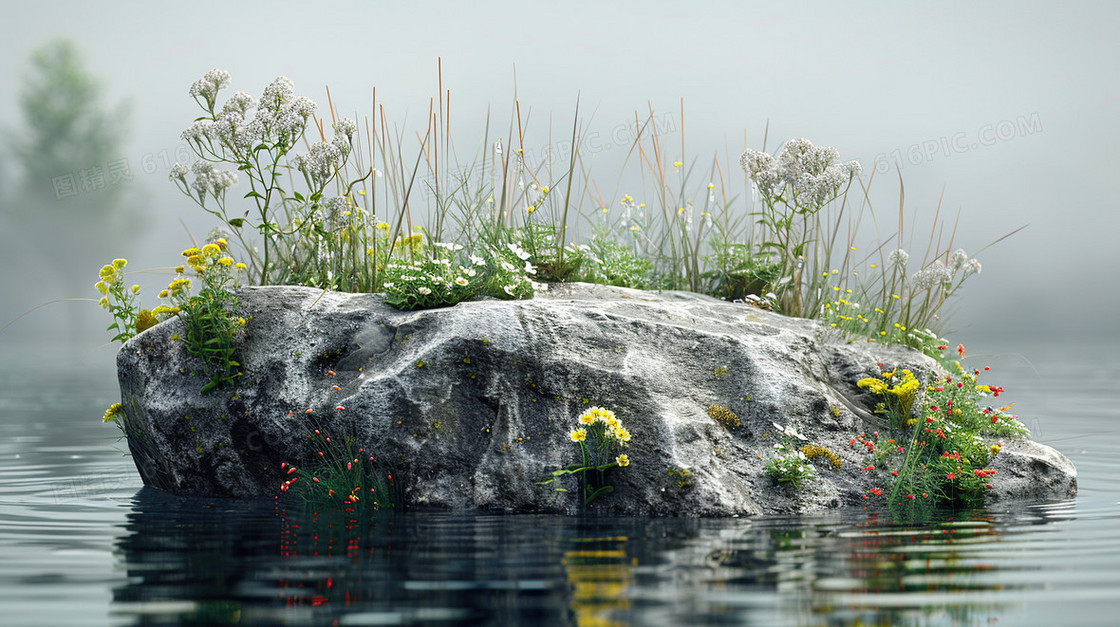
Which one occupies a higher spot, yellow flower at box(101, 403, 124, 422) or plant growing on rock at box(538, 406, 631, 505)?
yellow flower at box(101, 403, 124, 422)

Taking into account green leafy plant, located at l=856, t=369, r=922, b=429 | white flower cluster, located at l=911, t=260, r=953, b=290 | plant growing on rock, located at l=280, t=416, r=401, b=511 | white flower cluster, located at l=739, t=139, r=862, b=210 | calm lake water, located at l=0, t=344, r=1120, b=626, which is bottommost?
calm lake water, located at l=0, t=344, r=1120, b=626

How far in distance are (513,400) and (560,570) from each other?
93.6 inches

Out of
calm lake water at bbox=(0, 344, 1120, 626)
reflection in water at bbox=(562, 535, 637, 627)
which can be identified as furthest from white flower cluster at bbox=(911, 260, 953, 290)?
reflection in water at bbox=(562, 535, 637, 627)

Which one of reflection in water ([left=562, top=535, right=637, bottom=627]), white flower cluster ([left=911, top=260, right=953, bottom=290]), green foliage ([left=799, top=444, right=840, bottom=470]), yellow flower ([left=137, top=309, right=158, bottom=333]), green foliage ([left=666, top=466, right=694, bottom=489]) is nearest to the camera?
reflection in water ([left=562, top=535, right=637, bottom=627])

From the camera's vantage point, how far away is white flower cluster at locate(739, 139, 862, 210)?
7.58 m

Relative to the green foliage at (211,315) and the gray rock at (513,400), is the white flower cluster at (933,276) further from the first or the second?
the green foliage at (211,315)

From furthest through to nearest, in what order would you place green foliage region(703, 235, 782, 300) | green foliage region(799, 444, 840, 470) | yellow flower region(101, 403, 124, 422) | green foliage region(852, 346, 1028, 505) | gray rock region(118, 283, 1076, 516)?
green foliage region(703, 235, 782, 300), yellow flower region(101, 403, 124, 422), green foliage region(852, 346, 1028, 505), green foliage region(799, 444, 840, 470), gray rock region(118, 283, 1076, 516)

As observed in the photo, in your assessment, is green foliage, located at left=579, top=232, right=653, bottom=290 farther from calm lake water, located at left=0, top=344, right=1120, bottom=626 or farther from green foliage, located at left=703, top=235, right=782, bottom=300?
calm lake water, located at left=0, top=344, right=1120, bottom=626

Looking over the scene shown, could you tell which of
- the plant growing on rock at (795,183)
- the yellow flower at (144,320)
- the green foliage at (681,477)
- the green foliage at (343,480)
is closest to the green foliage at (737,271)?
the plant growing on rock at (795,183)

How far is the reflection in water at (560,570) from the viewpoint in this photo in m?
2.94

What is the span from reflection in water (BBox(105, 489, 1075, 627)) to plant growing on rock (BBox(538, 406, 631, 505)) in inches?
14.4

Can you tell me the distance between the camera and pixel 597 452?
220 inches

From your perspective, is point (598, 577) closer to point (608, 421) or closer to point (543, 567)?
point (543, 567)

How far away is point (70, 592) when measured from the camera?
338 centimetres
